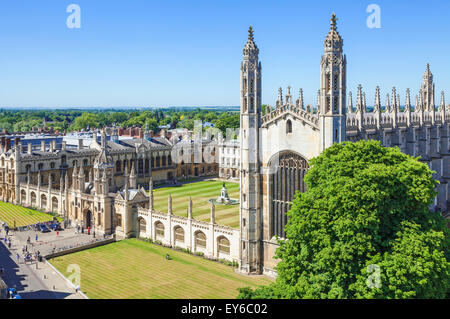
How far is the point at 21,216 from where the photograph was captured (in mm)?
60875

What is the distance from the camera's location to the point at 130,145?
87.8 m

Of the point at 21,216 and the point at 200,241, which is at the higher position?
the point at 200,241

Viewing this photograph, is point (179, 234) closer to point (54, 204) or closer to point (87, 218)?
point (87, 218)

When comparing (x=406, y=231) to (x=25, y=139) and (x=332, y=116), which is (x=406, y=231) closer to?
(x=332, y=116)

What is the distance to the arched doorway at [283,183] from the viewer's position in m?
36.4

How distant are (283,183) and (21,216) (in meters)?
40.7

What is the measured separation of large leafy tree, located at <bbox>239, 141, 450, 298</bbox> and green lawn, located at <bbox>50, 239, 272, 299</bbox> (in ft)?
34.6

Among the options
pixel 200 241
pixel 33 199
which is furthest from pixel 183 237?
pixel 33 199

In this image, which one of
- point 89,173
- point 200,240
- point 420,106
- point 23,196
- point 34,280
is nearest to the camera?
point 34,280

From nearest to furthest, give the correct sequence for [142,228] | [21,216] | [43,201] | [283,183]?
1. [283,183]
2. [142,228]
3. [21,216]
4. [43,201]

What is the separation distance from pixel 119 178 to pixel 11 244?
122ft

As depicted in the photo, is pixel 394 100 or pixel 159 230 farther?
pixel 394 100

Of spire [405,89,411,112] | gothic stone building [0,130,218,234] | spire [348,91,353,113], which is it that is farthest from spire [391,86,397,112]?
gothic stone building [0,130,218,234]

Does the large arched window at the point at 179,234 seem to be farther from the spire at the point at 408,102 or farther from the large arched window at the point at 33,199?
the spire at the point at 408,102
